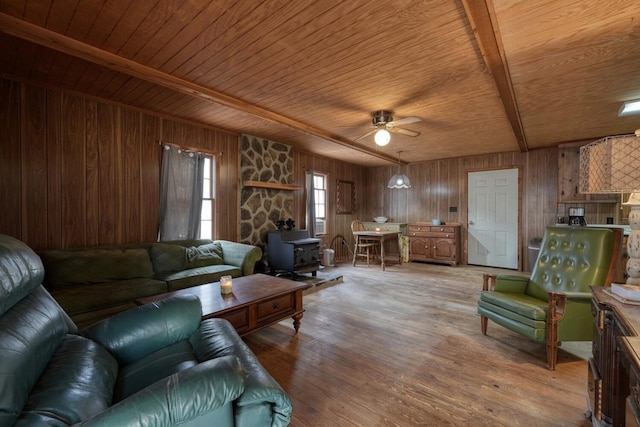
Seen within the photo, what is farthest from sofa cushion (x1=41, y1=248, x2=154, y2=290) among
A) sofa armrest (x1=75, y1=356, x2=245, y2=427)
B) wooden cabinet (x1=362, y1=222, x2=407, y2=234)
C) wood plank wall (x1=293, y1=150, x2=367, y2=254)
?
wooden cabinet (x1=362, y1=222, x2=407, y2=234)

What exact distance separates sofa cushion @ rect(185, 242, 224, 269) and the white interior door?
18.3 feet

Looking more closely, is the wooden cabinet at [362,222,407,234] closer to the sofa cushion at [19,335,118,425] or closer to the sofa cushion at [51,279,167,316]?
the sofa cushion at [51,279,167,316]

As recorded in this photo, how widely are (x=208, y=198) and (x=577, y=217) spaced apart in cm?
669

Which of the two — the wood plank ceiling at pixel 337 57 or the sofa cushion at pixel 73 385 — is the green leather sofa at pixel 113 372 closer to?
the sofa cushion at pixel 73 385

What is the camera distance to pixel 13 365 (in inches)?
33.1

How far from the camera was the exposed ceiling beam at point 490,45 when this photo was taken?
1.72 m

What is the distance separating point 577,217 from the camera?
5043 mm

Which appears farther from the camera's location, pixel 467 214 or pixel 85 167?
pixel 467 214

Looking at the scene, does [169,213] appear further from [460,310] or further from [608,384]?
[608,384]

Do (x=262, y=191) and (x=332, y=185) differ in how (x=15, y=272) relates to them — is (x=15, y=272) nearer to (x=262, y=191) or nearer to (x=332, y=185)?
(x=262, y=191)

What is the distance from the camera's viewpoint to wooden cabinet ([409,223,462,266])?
6137 mm

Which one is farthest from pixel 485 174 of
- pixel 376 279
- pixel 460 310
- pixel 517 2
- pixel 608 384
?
pixel 608 384

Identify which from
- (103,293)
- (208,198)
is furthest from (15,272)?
(208,198)

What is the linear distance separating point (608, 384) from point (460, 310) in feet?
Result: 7.01
